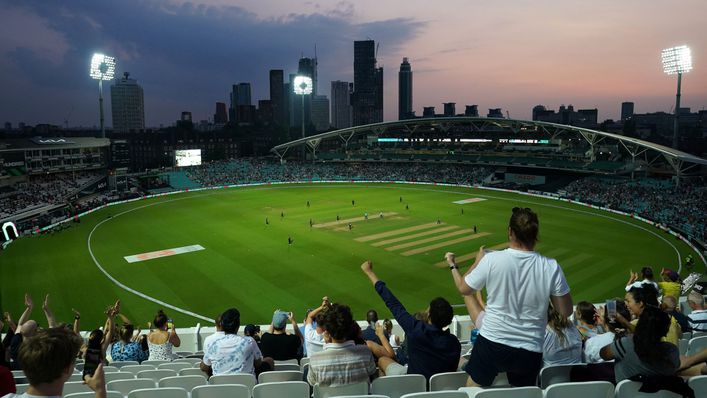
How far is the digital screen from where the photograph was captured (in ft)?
285

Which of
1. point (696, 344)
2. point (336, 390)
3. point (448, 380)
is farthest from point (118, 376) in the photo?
point (696, 344)

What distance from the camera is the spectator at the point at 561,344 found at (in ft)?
18.4

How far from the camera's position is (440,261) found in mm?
34500

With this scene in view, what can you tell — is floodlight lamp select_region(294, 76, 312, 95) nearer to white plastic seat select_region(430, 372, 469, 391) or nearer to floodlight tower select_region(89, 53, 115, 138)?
floodlight tower select_region(89, 53, 115, 138)

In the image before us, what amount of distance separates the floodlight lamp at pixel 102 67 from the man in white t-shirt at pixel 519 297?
→ 267 ft

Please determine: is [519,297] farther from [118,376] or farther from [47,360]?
[118,376]

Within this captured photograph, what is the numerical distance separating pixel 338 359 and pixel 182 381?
8.66 ft

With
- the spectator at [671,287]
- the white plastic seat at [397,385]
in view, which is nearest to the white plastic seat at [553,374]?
the white plastic seat at [397,385]

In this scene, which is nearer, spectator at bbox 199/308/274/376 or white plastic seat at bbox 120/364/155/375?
spectator at bbox 199/308/274/376

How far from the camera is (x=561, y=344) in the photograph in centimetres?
562

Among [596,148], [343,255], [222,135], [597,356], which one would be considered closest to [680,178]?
[596,148]

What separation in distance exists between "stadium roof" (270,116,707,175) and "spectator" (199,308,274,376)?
2561 inches

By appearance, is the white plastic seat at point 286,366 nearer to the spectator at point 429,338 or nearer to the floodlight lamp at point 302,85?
the spectator at point 429,338

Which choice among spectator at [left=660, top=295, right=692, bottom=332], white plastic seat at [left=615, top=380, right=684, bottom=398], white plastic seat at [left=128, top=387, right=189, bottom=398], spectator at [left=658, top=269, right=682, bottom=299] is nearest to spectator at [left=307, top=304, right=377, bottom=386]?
white plastic seat at [left=128, top=387, right=189, bottom=398]
